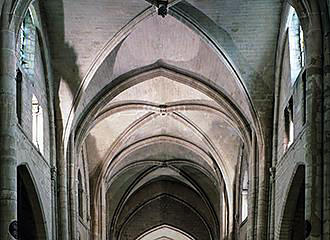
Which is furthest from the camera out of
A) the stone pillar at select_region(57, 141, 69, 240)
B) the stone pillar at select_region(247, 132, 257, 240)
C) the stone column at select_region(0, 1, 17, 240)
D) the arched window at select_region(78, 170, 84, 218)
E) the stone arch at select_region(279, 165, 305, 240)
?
the arched window at select_region(78, 170, 84, 218)

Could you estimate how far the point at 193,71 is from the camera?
Result: 26109mm

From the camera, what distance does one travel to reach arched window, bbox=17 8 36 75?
2012 centimetres

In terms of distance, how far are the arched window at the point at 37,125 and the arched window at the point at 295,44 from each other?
678cm

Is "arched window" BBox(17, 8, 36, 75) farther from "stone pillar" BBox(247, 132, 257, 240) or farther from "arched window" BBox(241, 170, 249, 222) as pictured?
"arched window" BBox(241, 170, 249, 222)

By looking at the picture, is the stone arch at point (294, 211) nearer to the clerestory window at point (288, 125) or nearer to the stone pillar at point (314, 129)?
the clerestory window at point (288, 125)

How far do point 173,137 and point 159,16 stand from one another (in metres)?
10.4

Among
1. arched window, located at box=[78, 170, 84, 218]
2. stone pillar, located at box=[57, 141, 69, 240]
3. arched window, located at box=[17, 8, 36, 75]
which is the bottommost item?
stone pillar, located at box=[57, 141, 69, 240]

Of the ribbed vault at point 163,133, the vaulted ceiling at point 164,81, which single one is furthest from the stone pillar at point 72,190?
the ribbed vault at point 163,133

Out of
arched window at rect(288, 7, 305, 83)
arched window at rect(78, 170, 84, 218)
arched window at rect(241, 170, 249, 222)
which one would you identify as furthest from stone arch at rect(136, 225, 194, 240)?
arched window at rect(288, 7, 305, 83)

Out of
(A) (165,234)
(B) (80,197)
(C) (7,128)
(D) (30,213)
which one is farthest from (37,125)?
(A) (165,234)

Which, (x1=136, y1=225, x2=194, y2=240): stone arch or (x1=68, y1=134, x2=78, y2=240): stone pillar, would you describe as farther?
(x1=136, y1=225, x2=194, y2=240): stone arch

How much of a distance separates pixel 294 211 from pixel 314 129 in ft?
19.4

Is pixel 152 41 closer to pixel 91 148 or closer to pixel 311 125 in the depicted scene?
pixel 91 148

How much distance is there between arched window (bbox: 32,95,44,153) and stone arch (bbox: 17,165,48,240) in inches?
52.9
